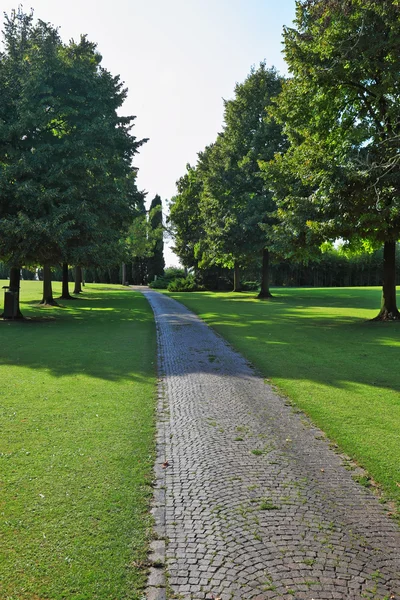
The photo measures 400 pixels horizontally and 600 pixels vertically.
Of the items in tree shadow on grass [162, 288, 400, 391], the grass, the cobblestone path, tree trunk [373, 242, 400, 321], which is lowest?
the cobblestone path

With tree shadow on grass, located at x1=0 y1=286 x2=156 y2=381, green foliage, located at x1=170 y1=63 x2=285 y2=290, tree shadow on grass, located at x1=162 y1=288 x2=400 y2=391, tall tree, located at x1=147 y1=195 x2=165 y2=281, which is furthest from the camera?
tall tree, located at x1=147 y1=195 x2=165 y2=281

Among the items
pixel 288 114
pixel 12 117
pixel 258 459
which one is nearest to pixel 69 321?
pixel 12 117

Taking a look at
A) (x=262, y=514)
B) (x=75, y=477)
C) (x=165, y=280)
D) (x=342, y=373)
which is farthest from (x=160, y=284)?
(x=262, y=514)

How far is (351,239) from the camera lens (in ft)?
55.4

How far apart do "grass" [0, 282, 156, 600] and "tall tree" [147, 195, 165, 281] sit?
53812mm

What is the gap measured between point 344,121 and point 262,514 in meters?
16.7

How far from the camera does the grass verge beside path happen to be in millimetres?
5422

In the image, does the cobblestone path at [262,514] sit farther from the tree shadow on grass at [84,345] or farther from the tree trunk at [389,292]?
the tree trunk at [389,292]

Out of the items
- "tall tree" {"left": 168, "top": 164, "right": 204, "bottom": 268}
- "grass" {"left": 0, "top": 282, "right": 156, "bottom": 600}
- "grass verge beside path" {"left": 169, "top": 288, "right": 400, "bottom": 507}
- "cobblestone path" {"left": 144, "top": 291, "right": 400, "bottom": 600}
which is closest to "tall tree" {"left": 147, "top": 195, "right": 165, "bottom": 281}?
"tall tree" {"left": 168, "top": 164, "right": 204, "bottom": 268}

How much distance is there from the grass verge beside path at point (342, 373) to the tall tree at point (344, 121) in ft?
12.0

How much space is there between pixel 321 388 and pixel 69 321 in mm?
13239

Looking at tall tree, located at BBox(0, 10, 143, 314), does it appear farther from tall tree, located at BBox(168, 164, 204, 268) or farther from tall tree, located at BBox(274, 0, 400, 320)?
tall tree, located at BBox(168, 164, 204, 268)

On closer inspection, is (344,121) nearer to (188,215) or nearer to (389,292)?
(389,292)

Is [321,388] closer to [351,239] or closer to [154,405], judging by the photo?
[154,405]
